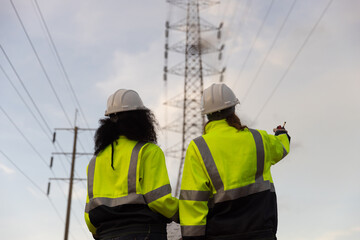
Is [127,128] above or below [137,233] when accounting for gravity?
above

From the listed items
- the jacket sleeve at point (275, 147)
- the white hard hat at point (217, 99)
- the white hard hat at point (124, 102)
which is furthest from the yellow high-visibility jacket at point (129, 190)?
the jacket sleeve at point (275, 147)

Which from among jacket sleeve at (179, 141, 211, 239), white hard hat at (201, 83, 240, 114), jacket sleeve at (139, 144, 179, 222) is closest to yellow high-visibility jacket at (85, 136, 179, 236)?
jacket sleeve at (139, 144, 179, 222)

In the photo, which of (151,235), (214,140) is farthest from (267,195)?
(151,235)

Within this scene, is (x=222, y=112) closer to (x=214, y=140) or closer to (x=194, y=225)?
(x=214, y=140)

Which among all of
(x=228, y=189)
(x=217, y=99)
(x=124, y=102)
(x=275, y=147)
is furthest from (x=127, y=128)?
(x=275, y=147)

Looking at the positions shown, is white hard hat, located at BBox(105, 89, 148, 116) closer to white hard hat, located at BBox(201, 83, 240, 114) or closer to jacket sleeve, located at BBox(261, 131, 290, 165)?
white hard hat, located at BBox(201, 83, 240, 114)

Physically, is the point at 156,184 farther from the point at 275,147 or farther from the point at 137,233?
the point at 275,147

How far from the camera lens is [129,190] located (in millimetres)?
4141

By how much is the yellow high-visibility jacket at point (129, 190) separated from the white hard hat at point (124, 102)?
34 cm

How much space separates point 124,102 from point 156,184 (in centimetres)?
88

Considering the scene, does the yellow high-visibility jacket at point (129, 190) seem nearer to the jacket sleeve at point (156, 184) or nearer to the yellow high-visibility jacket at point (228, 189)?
the jacket sleeve at point (156, 184)

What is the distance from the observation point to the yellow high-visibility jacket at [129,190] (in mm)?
4102

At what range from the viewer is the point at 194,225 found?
4078 millimetres

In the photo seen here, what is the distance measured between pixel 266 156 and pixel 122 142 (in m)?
1.30
